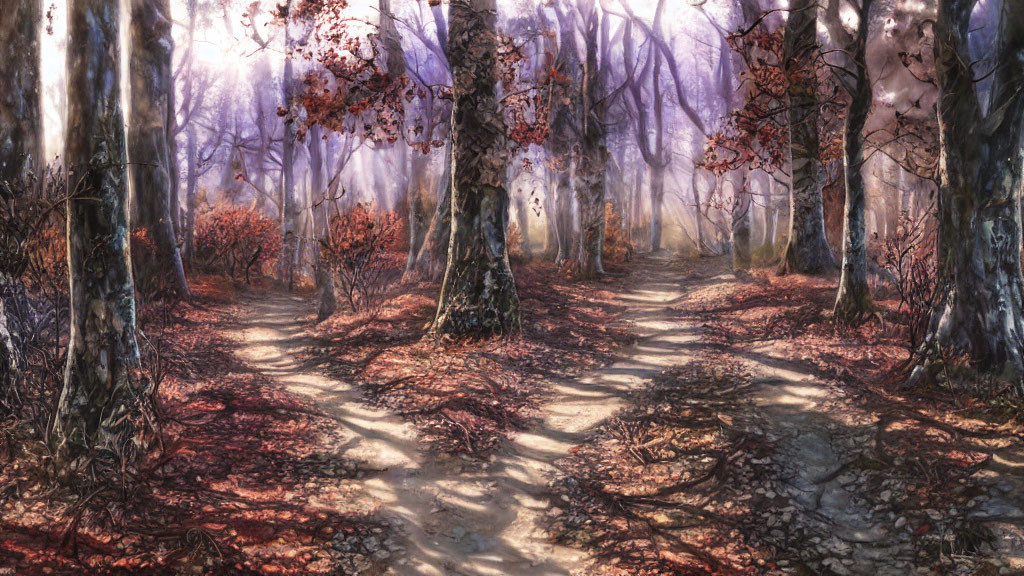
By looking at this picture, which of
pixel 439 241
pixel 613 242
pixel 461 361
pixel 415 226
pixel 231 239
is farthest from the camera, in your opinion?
pixel 613 242

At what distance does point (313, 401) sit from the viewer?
7.67m

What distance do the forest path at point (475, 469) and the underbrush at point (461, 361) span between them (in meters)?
0.28

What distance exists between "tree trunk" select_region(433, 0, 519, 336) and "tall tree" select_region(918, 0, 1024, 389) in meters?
5.86

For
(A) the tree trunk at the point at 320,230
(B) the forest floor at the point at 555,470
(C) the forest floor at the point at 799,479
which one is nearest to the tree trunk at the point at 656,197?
(A) the tree trunk at the point at 320,230

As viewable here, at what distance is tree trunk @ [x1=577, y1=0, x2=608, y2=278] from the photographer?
1817 cm

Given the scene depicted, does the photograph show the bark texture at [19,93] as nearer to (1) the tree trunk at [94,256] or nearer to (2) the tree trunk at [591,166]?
(1) the tree trunk at [94,256]

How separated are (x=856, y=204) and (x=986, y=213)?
3.39 m

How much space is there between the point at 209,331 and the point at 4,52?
17.3ft

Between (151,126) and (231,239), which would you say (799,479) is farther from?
(231,239)

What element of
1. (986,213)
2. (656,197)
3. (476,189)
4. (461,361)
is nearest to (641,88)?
(656,197)

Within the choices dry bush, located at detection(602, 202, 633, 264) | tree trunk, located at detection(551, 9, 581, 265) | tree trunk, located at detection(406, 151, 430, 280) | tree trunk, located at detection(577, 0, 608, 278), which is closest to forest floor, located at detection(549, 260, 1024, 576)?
tree trunk, located at detection(406, 151, 430, 280)

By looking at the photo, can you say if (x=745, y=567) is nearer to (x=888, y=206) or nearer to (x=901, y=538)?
(x=901, y=538)

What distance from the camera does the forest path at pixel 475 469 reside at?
15.4 ft

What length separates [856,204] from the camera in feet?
32.1
